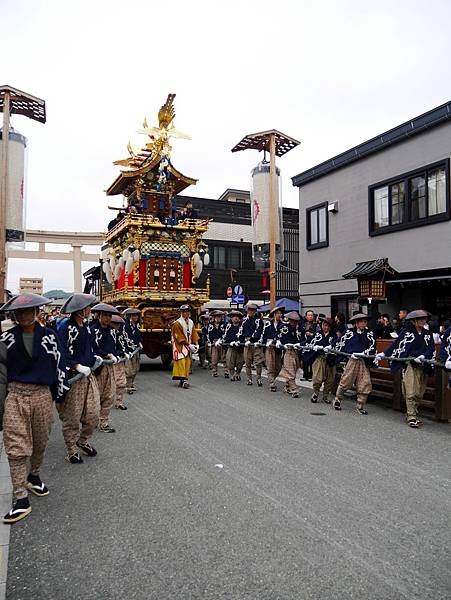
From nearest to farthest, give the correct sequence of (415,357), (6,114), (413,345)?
(415,357) < (413,345) < (6,114)

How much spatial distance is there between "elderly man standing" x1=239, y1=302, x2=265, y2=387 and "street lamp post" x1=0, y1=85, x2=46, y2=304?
5.86 meters

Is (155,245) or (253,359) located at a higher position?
(155,245)

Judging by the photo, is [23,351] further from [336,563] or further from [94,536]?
[336,563]

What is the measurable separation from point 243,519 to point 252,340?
28.5 feet

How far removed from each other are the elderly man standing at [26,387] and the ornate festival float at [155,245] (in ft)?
32.6

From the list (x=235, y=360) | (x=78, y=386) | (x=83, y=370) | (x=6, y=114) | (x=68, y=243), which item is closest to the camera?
(x=83, y=370)

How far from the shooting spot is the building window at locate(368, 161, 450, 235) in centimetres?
1260

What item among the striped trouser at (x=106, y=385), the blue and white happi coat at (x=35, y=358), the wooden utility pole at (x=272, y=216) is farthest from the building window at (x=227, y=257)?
the blue and white happi coat at (x=35, y=358)

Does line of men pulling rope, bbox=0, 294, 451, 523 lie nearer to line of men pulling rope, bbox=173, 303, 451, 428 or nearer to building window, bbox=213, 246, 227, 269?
line of men pulling rope, bbox=173, 303, 451, 428

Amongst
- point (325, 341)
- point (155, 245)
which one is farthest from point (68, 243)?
point (325, 341)

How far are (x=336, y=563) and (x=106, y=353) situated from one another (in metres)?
4.59

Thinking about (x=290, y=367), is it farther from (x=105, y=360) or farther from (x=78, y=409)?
(x=78, y=409)

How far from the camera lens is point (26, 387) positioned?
4.18m

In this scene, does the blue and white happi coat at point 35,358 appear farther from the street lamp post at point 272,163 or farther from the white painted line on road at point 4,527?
the street lamp post at point 272,163
